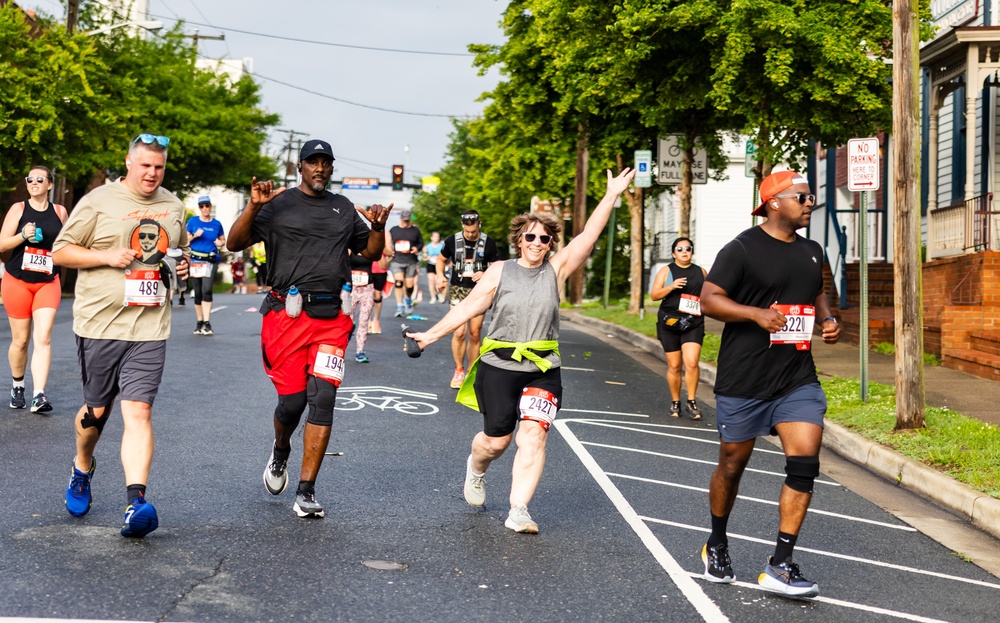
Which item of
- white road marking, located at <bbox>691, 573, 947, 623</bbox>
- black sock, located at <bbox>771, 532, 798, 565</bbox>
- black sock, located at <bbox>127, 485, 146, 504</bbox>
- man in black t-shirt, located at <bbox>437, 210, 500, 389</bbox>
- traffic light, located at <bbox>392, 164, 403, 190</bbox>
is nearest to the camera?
white road marking, located at <bbox>691, 573, 947, 623</bbox>

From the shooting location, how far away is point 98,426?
A: 6.54m

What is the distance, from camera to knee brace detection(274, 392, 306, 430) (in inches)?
279

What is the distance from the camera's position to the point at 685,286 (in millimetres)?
12023

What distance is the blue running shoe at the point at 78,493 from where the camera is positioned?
6.60 m

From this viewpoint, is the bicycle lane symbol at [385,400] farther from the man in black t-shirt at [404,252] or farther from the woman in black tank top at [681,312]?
the man in black t-shirt at [404,252]

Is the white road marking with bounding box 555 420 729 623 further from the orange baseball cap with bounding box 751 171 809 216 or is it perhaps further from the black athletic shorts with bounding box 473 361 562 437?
the orange baseball cap with bounding box 751 171 809 216

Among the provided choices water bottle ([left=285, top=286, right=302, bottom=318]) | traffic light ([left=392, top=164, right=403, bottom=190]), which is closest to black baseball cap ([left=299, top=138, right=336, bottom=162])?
water bottle ([left=285, top=286, right=302, bottom=318])

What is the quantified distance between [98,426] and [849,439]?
6.60m

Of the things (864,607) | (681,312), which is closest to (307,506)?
(864,607)

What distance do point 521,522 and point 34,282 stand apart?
17.6 ft

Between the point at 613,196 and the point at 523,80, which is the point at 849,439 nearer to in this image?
the point at 613,196

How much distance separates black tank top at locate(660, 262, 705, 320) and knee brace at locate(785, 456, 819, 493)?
244 inches

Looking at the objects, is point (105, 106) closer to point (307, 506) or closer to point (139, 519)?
point (307, 506)

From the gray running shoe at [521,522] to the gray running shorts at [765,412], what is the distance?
1.29 metres
